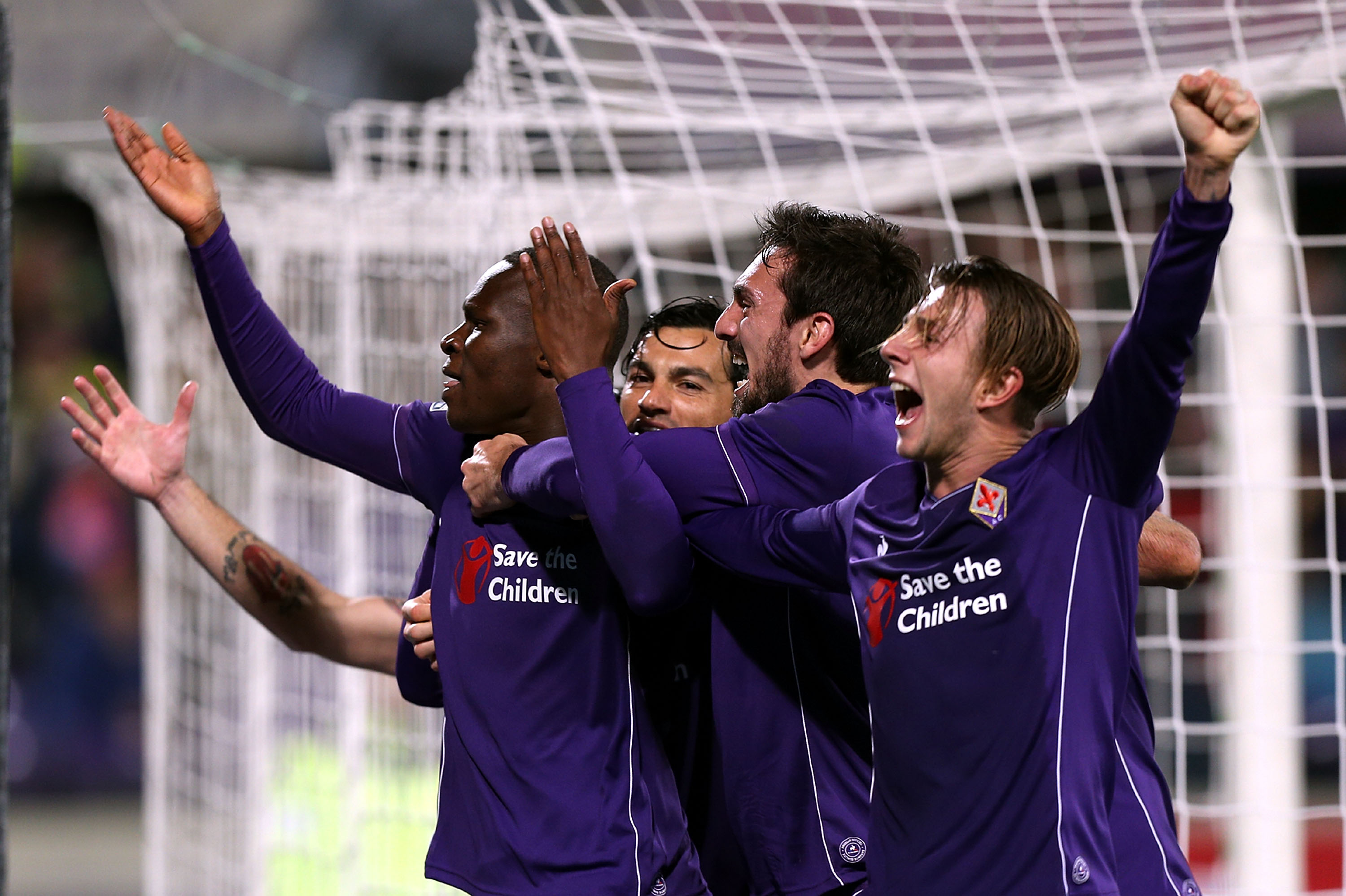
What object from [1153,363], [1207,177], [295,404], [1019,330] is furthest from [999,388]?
[295,404]

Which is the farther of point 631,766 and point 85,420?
point 85,420

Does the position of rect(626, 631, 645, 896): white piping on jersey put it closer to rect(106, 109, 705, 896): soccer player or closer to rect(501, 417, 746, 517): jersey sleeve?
rect(106, 109, 705, 896): soccer player

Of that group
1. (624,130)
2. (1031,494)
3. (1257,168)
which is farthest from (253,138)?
(1031,494)

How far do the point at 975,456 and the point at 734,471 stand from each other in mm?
416

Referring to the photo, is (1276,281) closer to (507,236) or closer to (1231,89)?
(507,236)

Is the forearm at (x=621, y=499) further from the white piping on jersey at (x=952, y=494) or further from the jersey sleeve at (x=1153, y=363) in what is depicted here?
the jersey sleeve at (x=1153, y=363)

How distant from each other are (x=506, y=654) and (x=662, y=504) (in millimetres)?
357

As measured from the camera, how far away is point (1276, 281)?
4.07 metres

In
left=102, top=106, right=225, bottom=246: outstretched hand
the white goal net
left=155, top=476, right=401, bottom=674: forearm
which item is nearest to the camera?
left=102, top=106, right=225, bottom=246: outstretched hand

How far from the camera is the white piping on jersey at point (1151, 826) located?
66.5 inches

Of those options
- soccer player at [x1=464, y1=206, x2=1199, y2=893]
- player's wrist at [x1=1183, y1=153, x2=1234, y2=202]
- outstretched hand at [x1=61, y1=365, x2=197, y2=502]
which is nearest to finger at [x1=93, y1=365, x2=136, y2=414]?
outstretched hand at [x1=61, y1=365, x2=197, y2=502]

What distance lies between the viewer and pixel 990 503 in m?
1.57

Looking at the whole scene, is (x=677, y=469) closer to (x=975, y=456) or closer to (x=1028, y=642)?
(x=975, y=456)

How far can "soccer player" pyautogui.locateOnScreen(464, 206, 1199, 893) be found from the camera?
1942 millimetres
